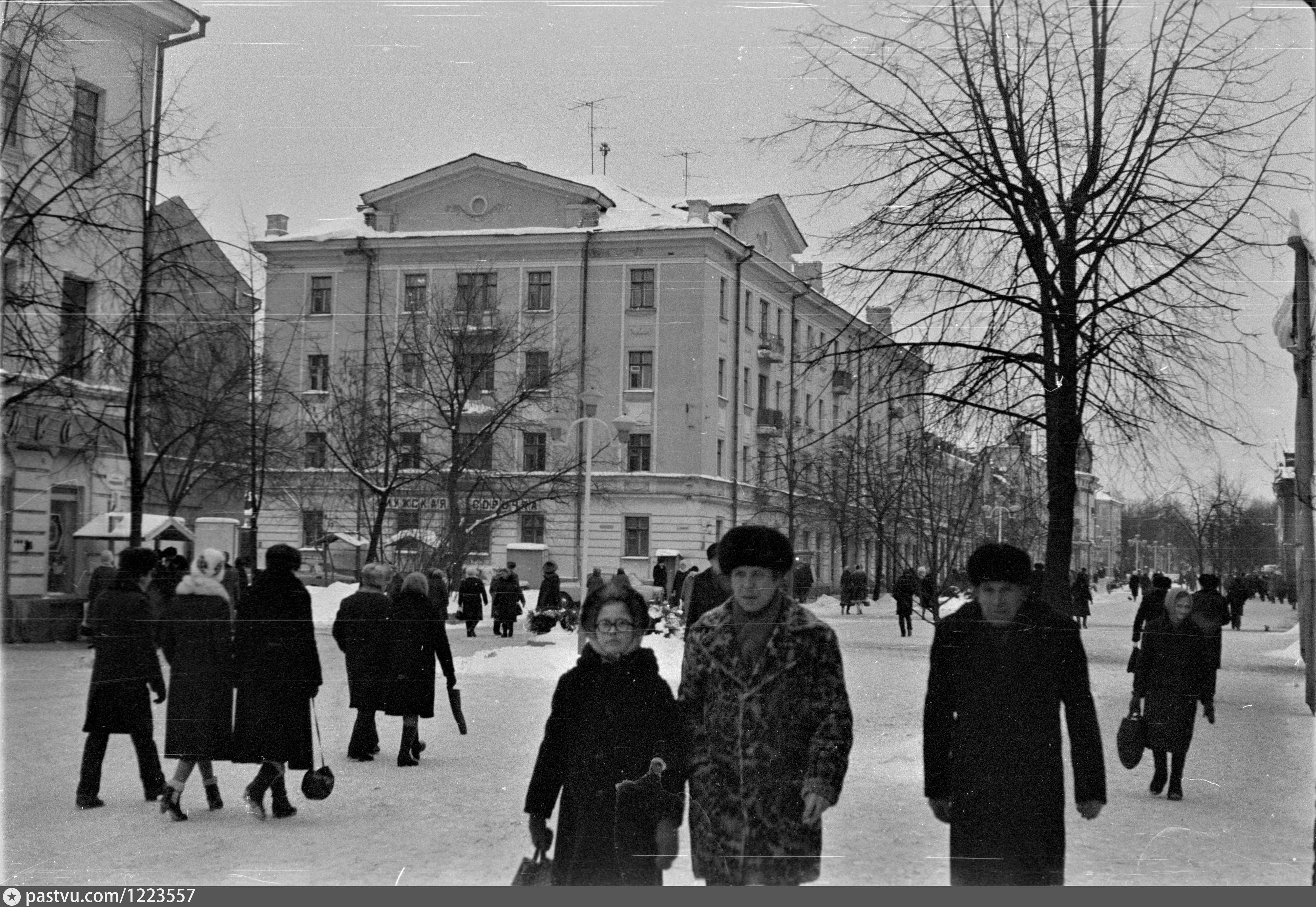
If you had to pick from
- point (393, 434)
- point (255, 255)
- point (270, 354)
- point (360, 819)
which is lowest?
point (360, 819)

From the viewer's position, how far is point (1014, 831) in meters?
3.93

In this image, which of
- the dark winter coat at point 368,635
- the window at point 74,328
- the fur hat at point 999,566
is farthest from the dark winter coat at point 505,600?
the window at point 74,328

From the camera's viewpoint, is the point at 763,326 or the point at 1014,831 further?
the point at 763,326

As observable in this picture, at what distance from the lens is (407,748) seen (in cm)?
482

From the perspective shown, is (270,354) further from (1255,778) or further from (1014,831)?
(1255,778)

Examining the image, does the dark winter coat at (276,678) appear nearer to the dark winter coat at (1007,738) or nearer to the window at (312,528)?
the window at (312,528)

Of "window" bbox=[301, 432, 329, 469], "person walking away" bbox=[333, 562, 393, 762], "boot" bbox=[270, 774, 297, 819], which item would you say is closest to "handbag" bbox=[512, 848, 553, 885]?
"person walking away" bbox=[333, 562, 393, 762]

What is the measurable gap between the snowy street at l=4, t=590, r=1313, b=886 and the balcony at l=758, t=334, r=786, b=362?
966 mm

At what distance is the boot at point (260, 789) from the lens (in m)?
4.60

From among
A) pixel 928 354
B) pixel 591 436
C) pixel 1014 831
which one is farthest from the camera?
pixel 928 354

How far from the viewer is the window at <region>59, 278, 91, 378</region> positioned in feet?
14.8

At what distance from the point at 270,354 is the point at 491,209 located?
961 millimetres

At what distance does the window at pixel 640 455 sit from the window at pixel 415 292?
0.93 metres

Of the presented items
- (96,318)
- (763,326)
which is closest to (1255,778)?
(763,326)
